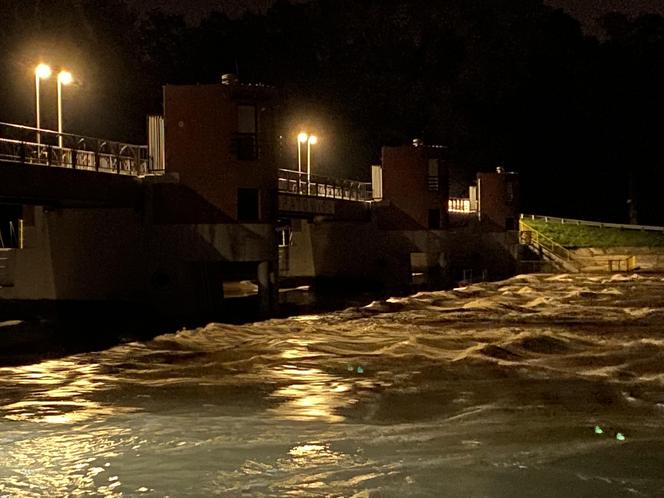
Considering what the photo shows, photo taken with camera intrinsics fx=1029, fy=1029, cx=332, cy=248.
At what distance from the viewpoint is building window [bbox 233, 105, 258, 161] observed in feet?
128

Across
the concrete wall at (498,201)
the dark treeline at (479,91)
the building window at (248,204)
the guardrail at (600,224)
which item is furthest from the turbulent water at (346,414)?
the dark treeline at (479,91)

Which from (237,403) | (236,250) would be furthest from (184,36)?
(237,403)

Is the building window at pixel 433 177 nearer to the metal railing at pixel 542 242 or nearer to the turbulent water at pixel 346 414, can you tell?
the metal railing at pixel 542 242

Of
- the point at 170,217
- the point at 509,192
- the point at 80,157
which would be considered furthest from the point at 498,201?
the point at 80,157

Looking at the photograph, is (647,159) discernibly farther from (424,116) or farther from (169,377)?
(169,377)

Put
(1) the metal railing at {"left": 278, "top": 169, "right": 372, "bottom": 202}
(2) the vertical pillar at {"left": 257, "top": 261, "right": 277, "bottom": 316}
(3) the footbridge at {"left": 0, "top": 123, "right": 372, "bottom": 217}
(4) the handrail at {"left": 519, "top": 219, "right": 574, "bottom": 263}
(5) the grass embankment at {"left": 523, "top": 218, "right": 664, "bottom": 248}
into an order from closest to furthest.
Answer: 1. (3) the footbridge at {"left": 0, "top": 123, "right": 372, "bottom": 217}
2. (2) the vertical pillar at {"left": 257, "top": 261, "right": 277, "bottom": 316}
3. (1) the metal railing at {"left": 278, "top": 169, "right": 372, "bottom": 202}
4. (4) the handrail at {"left": 519, "top": 219, "right": 574, "bottom": 263}
5. (5) the grass embankment at {"left": 523, "top": 218, "right": 664, "bottom": 248}

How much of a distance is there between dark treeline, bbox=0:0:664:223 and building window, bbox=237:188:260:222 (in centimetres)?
4666

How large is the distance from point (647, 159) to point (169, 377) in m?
75.2

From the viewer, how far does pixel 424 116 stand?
98125mm

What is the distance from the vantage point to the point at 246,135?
129 ft

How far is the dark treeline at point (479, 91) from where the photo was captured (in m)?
90.9

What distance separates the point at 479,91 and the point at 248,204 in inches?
2444

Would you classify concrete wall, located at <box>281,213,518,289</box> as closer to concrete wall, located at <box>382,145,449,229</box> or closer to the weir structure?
concrete wall, located at <box>382,145,449,229</box>

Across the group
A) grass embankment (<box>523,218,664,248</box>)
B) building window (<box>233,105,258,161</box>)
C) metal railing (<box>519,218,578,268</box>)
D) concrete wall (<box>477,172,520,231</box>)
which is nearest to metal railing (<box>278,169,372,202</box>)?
building window (<box>233,105,258,161</box>)
